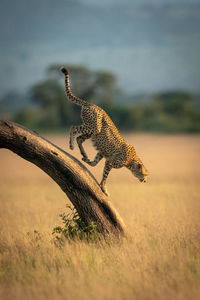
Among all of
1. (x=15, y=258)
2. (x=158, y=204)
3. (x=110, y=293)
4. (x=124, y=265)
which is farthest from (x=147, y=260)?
(x=158, y=204)

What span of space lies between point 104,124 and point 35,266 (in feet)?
8.03

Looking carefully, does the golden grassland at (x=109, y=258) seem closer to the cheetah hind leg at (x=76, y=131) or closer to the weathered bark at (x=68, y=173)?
the weathered bark at (x=68, y=173)

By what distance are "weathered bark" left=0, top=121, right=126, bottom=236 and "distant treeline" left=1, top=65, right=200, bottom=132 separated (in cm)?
4183

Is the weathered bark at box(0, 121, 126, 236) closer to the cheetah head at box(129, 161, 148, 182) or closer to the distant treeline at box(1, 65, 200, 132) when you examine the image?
the cheetah head at box(129, 161, 148, 182)

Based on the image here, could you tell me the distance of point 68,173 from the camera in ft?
20.2

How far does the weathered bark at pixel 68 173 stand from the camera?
5.91m

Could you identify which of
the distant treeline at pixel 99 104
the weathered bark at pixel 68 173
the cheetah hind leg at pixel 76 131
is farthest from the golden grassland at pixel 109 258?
the distant treeline at pixel 99 104

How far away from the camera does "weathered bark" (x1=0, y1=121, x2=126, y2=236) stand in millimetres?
5914

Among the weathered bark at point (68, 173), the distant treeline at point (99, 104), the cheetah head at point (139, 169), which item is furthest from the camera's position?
the distant treeline at point (99, 104)

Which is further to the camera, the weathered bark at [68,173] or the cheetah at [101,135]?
the cheetah at [101,135]

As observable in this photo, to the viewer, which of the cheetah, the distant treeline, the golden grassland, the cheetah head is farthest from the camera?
the distant treeline

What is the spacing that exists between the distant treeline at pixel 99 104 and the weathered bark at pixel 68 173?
41.8 m

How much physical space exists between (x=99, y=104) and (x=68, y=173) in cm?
4788

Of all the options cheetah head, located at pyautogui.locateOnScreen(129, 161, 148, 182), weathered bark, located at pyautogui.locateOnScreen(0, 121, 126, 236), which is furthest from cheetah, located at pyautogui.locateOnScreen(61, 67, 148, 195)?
weathered bark, located at pyautogui.locateOnScreen(0, 121, 126, 236)
